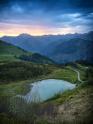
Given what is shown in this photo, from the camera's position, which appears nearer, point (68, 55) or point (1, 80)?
point (1, 80)

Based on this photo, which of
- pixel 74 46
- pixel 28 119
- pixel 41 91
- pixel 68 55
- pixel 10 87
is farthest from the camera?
pixel 74 46

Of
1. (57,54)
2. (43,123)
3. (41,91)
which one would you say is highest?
(43,123)

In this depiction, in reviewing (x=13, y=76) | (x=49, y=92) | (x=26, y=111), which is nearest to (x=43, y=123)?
(x=26, y=111)

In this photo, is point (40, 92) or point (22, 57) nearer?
point (40, 92)

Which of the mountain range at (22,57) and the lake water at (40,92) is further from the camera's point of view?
the mountain range at (22,57)

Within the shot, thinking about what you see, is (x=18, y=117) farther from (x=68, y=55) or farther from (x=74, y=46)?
(x=74, y=46)

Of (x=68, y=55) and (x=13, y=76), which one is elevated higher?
(x=13, y=76)

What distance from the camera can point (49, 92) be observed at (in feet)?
58.7

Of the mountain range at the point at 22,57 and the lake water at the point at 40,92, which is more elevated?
the lake water at the point at 40,92

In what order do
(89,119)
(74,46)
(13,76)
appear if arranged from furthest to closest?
(74,46), (13,76), (89,119)

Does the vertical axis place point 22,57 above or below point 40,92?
below

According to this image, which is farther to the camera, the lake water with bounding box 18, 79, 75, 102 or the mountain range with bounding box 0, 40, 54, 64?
the mountain range with bounding box 0, 40, 54, 64

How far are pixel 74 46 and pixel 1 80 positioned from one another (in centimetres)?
19095

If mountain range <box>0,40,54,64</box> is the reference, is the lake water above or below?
above
